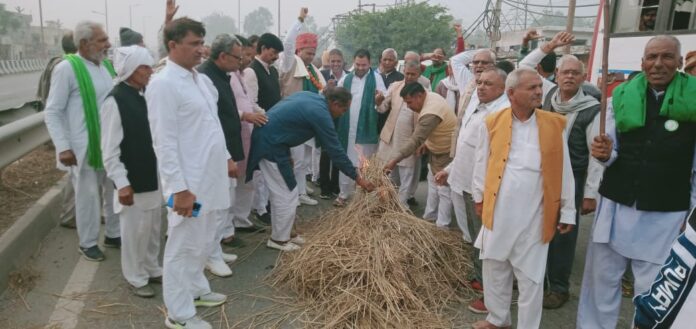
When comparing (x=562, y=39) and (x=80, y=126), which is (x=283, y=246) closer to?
(x=80, y=126)

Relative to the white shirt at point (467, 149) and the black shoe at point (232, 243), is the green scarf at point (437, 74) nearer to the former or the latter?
the white shirt at point (467, 149)

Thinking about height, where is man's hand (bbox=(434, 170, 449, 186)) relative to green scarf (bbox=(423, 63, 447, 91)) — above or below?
below

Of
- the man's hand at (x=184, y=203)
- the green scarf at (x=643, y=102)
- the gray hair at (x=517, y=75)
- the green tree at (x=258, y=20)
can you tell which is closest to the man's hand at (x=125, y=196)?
the man's hand at (x=184, y=203)

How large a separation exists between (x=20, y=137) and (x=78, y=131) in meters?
0.97

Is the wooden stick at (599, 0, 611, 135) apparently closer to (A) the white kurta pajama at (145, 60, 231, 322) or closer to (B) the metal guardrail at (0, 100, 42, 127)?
(A) the white kurta pajama at (145, 60, 231, 322)

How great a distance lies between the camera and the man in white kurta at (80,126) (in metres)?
3.92

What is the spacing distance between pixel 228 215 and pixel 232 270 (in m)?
0.66

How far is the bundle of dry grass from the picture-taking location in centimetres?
326

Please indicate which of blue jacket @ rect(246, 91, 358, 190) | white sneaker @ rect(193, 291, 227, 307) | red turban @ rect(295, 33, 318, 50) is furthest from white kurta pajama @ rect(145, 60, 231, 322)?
red turban @ rect(295, 33, 318, 50)

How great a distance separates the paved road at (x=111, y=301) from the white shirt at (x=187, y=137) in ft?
2.85

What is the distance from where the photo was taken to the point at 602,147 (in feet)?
9.32

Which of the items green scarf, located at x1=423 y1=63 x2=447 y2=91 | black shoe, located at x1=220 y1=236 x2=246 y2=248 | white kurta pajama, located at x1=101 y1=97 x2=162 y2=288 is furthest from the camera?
green scarf, located at x1=423 y1=63 x2=447 y2=91

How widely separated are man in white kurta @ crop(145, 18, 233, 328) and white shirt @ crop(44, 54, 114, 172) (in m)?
1.57

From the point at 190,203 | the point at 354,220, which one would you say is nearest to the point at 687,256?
the point at 190,203
